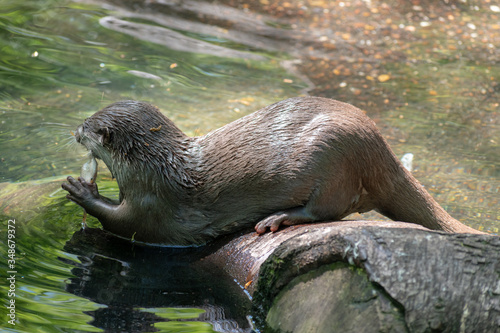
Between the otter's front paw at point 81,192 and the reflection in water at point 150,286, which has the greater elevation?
the otter's front paw at point 81,192

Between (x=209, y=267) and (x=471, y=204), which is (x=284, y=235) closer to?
(x=209, y=267)

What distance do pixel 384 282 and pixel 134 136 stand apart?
1585 millimetres

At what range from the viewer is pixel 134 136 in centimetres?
298

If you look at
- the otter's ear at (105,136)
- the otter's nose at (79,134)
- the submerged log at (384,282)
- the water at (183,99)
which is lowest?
the water at (183,99)

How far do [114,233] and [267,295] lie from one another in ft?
3.87

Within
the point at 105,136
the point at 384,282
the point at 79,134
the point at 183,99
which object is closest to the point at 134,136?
the point at 105,136

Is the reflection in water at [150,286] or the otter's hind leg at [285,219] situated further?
the otter's hind leg at [285,219]

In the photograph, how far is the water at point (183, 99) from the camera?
8.39 feet

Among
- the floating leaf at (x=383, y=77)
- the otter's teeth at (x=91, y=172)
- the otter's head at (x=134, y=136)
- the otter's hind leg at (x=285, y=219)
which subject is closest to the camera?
the otter's hind leg at (x=285, y=219)

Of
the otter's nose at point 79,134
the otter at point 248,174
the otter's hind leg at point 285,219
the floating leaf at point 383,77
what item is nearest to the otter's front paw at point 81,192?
the otter at point 248,174

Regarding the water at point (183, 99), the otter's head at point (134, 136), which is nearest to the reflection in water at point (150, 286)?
the water at point (183, 99)

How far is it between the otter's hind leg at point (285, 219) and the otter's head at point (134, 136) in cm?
61

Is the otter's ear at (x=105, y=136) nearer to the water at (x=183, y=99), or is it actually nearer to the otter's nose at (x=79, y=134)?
the otter's nose at (x=79, y=134)

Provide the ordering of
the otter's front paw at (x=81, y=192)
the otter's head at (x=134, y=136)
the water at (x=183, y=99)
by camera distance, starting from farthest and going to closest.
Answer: the otter's front paw at (x=81, y=192) → the otter's head at (x=134, y=136) → the water at (x=183, y=99)
